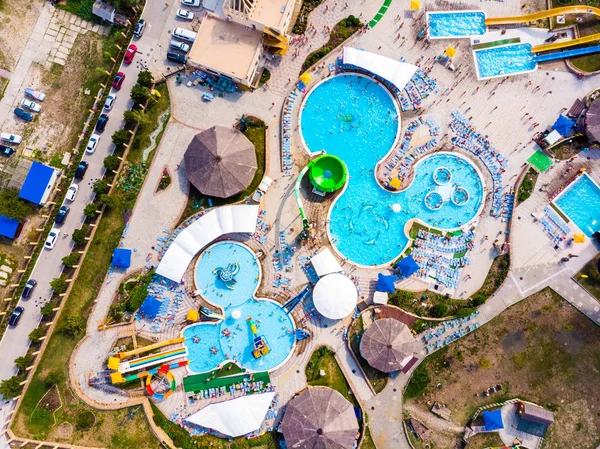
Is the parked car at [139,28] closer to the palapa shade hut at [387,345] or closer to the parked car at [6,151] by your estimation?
the parked car at [6,151]

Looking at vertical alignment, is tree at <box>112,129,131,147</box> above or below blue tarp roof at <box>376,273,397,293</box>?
above

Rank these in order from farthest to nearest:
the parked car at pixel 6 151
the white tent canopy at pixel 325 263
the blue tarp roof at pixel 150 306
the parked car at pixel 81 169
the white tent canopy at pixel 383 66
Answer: the parked car at pixel 6 151 → the parked car at pixel 81 169 → the white tent canopy at pixel 383 66 → the blue tarp roof at pixel 150 306 → the white tent canopy at pixel 325 263

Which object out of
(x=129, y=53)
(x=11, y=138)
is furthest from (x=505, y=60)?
(x=11, y=138)

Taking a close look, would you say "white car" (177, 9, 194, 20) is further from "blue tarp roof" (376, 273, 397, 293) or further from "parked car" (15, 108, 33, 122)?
"blue tarp roof" (376, 273, 397, 293)

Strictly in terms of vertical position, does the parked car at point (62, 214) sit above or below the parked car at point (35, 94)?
below

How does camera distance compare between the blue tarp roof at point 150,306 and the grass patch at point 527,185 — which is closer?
the blue tarp roof at point 150,306

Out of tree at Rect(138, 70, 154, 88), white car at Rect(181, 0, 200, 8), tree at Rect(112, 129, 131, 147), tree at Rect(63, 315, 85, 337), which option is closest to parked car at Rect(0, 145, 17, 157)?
tree at Rect(112, 129, 131, 147)

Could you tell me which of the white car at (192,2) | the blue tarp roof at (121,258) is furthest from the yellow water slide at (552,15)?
the blue tarp roof at (121,258)

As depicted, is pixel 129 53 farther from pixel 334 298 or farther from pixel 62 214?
pixel 334 298
